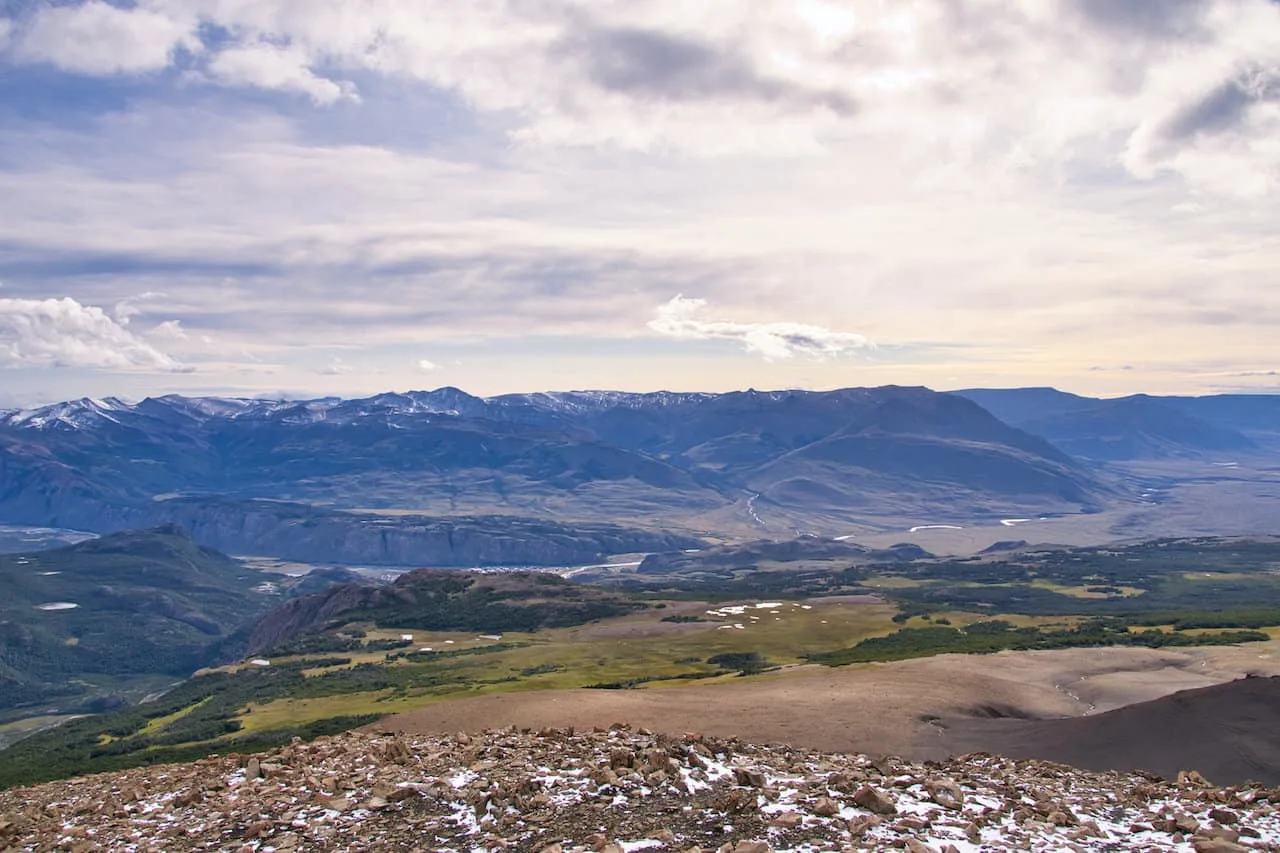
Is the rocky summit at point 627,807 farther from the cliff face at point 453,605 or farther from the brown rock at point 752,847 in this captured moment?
the cliff face at point 453,605

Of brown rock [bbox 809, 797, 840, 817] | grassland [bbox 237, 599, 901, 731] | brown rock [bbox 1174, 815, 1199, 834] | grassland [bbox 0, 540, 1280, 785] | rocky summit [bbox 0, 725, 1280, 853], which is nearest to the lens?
rocky summit [bbox 0, 725, 1280, 853]

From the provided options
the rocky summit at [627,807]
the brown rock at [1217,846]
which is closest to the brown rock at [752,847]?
the rocky summit at [627,807]

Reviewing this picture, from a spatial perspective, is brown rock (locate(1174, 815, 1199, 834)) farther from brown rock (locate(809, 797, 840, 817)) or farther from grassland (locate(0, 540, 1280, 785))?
grassland (locate(0, 540, 1280, 785))

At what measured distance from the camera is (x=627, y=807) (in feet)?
83.2

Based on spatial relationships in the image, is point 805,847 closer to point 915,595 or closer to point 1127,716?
point 1127,716

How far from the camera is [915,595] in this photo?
626ft

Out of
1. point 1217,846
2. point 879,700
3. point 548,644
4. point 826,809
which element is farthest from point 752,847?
point 548,644

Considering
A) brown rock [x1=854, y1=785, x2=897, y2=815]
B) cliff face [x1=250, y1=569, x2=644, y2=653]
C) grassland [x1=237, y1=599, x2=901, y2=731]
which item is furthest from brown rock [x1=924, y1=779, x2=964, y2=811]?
cliff face [x1=250, y1=569, x2=644, y2=653]

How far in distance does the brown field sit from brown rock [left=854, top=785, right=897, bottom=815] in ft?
64.3

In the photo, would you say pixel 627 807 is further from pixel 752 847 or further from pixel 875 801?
pixel 875 801

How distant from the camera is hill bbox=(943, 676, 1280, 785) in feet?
124

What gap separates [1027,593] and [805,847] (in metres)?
185

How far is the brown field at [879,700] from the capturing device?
156ft

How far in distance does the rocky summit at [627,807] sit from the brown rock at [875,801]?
0.05m
